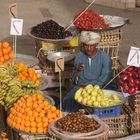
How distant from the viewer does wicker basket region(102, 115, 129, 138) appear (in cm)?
606

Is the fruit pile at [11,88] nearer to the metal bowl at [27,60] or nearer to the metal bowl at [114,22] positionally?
the metal bowl at [27,60]

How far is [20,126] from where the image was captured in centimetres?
551

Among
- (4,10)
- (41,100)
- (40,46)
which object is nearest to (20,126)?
(41,100)

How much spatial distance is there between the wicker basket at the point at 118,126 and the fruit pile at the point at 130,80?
13.3 inches

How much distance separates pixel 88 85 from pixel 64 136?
4.25 feet

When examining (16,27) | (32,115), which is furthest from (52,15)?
(32,115)

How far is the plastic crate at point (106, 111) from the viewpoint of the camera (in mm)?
5930

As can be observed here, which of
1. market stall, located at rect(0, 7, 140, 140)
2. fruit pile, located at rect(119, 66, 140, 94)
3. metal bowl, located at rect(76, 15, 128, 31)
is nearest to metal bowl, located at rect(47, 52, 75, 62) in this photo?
market stall, located at rect(0, 7, 140, 140)

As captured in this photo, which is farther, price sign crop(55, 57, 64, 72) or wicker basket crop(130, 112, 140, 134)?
wicker basket crop(130, 112, 140, 134)

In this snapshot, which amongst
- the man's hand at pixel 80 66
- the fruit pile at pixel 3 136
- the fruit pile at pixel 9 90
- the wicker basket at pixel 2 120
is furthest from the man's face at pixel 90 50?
the fruit pile at pixel 3 136

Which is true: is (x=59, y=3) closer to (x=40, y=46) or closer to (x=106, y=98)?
(x=40, y=46)

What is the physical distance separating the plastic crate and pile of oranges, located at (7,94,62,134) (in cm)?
53

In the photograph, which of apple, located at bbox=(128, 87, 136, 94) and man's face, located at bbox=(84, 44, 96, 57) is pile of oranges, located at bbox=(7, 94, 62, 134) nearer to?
Result: apple, located at bbox=(128, 87, 136, 94)

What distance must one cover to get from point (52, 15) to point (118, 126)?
7620 mm
